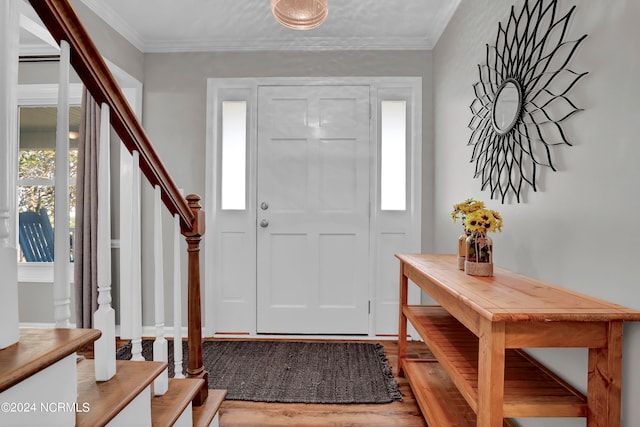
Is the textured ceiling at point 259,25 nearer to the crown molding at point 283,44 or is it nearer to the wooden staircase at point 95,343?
the crown molding at point 283,44

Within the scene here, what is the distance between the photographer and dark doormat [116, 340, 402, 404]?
2068 mm

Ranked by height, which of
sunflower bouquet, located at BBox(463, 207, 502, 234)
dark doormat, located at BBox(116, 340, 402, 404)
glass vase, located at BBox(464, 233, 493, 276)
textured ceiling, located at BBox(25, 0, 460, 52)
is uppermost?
textured ceiling, located at BBox(25, 0, 460, 52)

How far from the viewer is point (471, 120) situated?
82.4 inches

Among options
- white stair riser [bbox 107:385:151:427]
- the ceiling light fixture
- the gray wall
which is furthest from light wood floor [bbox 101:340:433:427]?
the ceiling light fixture

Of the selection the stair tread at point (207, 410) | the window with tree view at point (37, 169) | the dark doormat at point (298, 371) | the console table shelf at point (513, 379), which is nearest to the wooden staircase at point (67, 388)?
the stair tread at point (207, 410)

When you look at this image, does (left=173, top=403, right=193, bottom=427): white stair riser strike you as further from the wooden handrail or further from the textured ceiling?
the textured ceiling

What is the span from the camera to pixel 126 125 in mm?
1169

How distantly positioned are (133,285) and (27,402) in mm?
537

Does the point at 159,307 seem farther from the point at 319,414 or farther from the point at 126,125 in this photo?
the point at 319,414

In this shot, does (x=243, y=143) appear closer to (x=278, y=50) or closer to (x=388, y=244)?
(x=278, y=50)

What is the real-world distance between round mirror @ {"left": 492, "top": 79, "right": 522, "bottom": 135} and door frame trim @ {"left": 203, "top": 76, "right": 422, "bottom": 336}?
1.22 m

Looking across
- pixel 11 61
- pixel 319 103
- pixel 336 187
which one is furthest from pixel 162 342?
pixel 319 103

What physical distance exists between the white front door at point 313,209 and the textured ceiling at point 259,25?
39 cm

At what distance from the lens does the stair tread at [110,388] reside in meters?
0.89
